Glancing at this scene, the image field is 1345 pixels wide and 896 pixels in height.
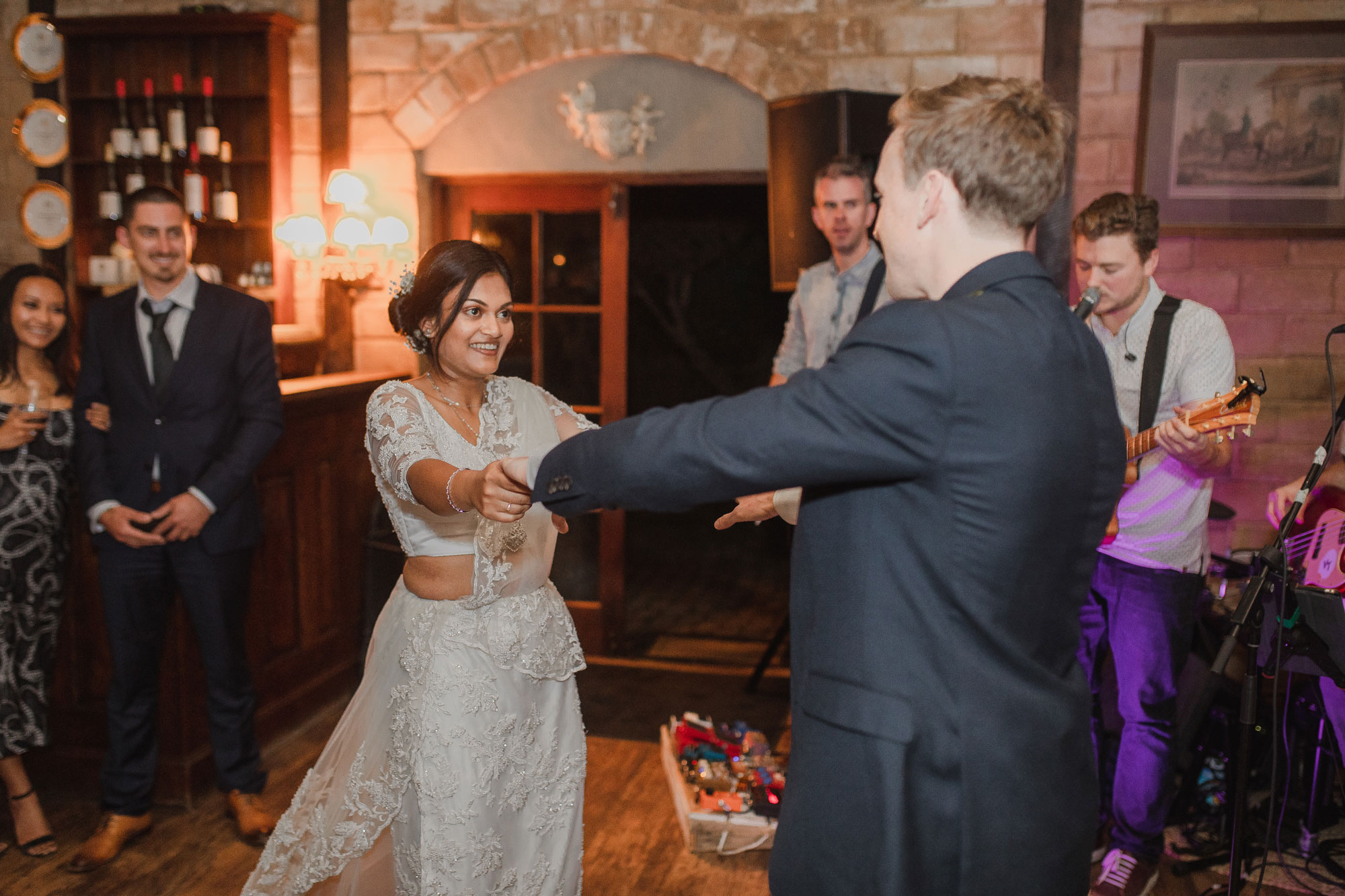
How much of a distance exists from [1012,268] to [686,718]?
267 cm

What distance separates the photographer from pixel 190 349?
3.16 meters

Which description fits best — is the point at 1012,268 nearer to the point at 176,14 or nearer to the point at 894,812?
the point at 894,812

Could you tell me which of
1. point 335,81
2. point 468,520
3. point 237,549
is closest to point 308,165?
point 335,81

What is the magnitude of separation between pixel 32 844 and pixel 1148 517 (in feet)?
11.0

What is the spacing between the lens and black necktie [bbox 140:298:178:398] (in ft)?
10.4

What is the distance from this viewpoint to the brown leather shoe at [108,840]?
2.96m

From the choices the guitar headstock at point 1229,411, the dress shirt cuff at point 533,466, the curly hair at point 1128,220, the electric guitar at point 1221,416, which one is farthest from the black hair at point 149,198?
the guitar headstock at point 1229,411

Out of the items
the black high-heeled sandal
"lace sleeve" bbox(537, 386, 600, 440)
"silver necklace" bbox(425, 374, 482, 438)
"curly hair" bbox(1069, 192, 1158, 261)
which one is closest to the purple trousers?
"curly hair" bbox(1069, 192, 1158, 261)

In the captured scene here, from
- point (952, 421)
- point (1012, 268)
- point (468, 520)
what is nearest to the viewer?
point (952, 421)

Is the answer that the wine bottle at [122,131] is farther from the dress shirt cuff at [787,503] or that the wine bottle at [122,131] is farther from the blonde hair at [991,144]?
the blonde hair at [991,144]

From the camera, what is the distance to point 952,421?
3.89 ft

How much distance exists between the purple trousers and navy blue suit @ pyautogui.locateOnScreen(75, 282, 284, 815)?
254 centimetres

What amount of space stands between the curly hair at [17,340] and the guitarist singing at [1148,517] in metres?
3.02

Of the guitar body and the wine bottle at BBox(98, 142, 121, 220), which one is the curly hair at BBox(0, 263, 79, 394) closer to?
the wine bottle at BBox(98, 142, 121, 220)
